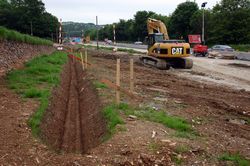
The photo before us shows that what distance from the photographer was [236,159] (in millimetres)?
6680

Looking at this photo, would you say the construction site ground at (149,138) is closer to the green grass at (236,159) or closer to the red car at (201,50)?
the green grass at (236,159)

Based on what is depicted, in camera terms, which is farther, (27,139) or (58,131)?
(58,131)

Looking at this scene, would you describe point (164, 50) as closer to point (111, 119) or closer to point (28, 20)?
point (111, 119)

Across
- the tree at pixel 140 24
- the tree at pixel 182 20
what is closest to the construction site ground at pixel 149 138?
the tree at pixel 182 20

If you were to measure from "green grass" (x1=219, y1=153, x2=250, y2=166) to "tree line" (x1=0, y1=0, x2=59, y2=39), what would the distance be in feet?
185

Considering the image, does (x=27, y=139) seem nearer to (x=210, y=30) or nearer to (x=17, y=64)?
(x=17, y=64)

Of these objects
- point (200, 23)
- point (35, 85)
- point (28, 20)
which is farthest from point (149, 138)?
point (200, 23)

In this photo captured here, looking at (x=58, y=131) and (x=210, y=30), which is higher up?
(x=210, y=30)

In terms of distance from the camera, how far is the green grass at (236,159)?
21.3 ft

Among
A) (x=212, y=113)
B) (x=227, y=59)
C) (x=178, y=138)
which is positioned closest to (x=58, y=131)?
(x=178, y=138)

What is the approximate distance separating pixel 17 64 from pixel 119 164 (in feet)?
43.4

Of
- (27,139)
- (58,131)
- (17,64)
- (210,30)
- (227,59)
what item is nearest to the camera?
(27,139)

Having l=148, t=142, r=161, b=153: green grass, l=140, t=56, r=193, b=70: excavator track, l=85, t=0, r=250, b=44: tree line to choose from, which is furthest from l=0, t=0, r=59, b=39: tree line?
l=148, t=142, r=161, b=153: green grass

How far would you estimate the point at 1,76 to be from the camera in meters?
14.2
